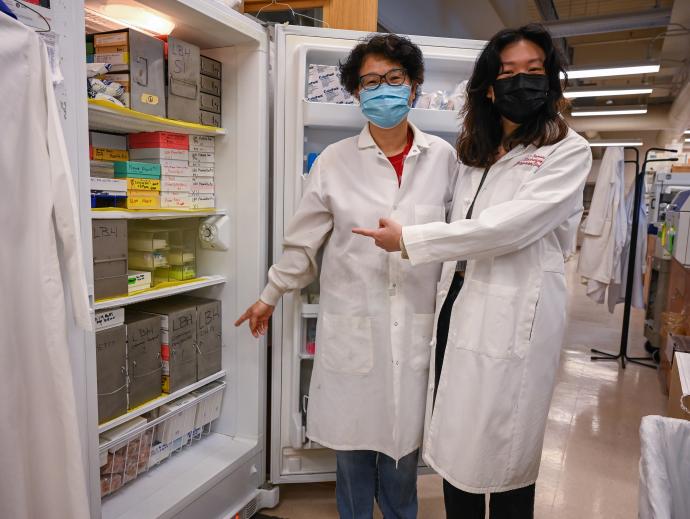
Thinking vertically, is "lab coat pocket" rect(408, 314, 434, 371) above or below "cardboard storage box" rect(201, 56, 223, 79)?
below

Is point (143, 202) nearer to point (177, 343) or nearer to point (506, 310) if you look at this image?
point (177, 343)

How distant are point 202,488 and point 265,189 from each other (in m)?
1.23

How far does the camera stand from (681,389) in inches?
85.3

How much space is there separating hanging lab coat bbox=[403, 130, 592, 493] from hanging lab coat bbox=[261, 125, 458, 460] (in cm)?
20

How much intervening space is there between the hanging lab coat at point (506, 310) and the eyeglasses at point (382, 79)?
18.9 inches

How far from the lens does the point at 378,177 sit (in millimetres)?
1724

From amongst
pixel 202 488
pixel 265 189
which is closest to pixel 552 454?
pixel 202 488

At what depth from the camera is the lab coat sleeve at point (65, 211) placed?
47.3 inches

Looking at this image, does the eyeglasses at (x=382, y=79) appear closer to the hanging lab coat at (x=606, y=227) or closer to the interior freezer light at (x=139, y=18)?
the interior freezer light at (x=139, y=18)

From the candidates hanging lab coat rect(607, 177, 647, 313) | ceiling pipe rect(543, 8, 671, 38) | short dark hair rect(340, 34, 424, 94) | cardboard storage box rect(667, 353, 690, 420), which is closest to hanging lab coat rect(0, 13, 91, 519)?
short dark hair rect(340, 34, 424, 94)

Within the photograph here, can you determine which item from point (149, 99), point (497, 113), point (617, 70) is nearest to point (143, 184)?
point (149, 99)

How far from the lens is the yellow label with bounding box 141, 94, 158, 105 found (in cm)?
182

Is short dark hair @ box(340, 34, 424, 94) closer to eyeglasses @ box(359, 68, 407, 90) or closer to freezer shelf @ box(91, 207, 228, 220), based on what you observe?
eyeglasses @ box(359, 68, 407, 90)

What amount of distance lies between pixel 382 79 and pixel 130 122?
3.02 feet
